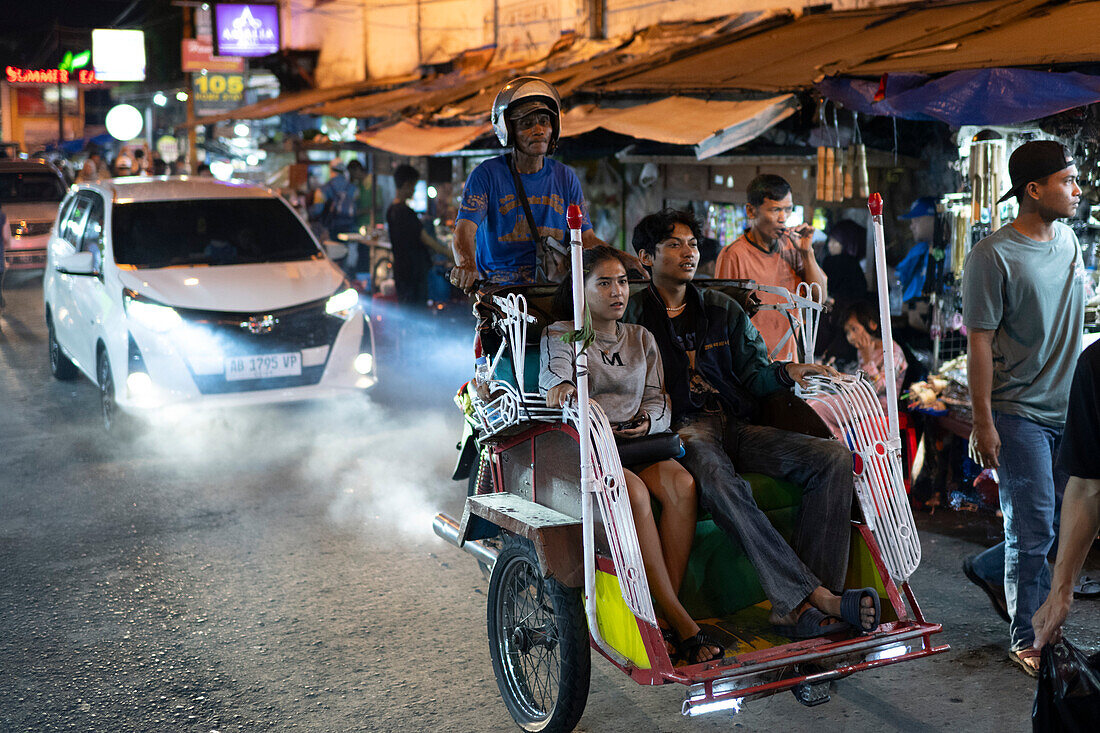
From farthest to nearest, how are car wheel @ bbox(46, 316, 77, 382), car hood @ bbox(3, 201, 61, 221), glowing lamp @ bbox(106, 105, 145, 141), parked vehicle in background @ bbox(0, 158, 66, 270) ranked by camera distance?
glowing lamp @ bbox(106, 105, 145, 141)
car hood @ bbox(3, 201, 61, 221)
parked vehicle in background @ bbox(0, 158, 66, 270)
car wheel @ bbox(46, 316, 77, 382)

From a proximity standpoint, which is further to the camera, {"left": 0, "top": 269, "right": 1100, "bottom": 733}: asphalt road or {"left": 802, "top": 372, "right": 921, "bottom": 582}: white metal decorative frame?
{"left": 0, "top": 269, "right": 1100, "bottom": 733}: asphalt road

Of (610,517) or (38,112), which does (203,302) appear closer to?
(610,517)

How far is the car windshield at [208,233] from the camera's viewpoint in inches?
346

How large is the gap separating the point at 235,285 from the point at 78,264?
1543 millimetres

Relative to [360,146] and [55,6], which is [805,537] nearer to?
[360,146]

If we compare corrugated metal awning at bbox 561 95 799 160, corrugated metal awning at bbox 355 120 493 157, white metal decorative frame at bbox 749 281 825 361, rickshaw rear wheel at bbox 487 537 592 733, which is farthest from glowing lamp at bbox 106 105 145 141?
rickshaw rear wheel at bbox 487 537 592 733

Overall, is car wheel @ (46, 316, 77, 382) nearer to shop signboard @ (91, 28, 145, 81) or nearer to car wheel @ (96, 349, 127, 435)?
car wheel @ (96, 349, 127, 435)

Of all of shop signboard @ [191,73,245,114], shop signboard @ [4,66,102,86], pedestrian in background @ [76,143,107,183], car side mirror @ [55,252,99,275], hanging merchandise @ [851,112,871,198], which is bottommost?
car side mirror @ [55,252,99,275]

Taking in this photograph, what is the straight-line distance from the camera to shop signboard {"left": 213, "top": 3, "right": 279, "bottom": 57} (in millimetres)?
21922

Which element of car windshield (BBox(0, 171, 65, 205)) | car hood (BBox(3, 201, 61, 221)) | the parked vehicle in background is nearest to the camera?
the parked vehicle in background

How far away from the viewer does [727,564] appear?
4098mm

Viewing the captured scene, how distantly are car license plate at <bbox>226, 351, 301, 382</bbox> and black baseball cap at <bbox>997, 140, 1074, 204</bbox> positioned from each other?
5.65m

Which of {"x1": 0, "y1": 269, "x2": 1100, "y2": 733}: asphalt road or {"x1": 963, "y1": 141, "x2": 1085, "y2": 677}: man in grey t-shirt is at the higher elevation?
{"x1": 963, "y1": 141, "x2": 1085, "y2": 677}: man in grey t-shirt

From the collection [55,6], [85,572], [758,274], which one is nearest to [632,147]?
[758,274]
